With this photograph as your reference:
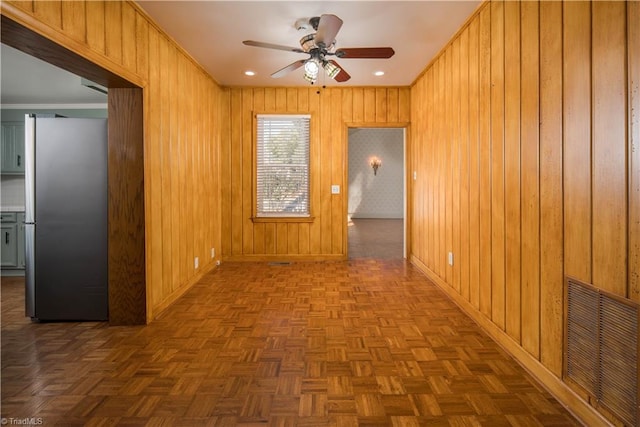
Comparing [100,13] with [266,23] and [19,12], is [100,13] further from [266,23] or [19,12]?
[266,23]

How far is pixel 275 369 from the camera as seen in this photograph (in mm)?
2340

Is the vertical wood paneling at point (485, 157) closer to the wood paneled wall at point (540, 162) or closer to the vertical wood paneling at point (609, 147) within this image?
the wood paneled wall at point (540, 162)

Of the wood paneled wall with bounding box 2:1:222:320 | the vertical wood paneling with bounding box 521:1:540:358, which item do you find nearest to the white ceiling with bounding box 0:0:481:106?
the wood paneled wall with bounding box 2:1:222:320

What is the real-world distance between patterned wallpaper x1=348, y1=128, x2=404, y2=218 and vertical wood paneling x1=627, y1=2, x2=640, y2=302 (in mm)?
10764

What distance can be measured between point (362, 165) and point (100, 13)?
1028cm

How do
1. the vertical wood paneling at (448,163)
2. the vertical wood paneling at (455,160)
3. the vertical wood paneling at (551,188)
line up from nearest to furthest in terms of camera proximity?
the vertical wood paneling at (551,188) < the vertical wood paneling at (455,160) < the vertical wood paneling at (448,163)

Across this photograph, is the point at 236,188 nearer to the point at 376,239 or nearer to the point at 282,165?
the point at 282,165

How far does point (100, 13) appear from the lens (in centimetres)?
254

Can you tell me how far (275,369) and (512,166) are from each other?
7.09 feet

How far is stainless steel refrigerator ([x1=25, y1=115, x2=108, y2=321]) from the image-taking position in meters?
3.12

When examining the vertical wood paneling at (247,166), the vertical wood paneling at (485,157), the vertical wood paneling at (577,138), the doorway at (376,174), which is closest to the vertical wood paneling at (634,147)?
the vertical wood paneling at (577,138)

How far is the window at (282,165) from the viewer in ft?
19.0

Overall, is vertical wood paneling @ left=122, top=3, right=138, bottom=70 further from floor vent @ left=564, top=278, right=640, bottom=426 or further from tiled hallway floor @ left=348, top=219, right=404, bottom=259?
tiled hallway floor @ left=348, top=219, right=404, bottom=259

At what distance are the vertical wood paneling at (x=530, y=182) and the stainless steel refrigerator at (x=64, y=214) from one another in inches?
131
